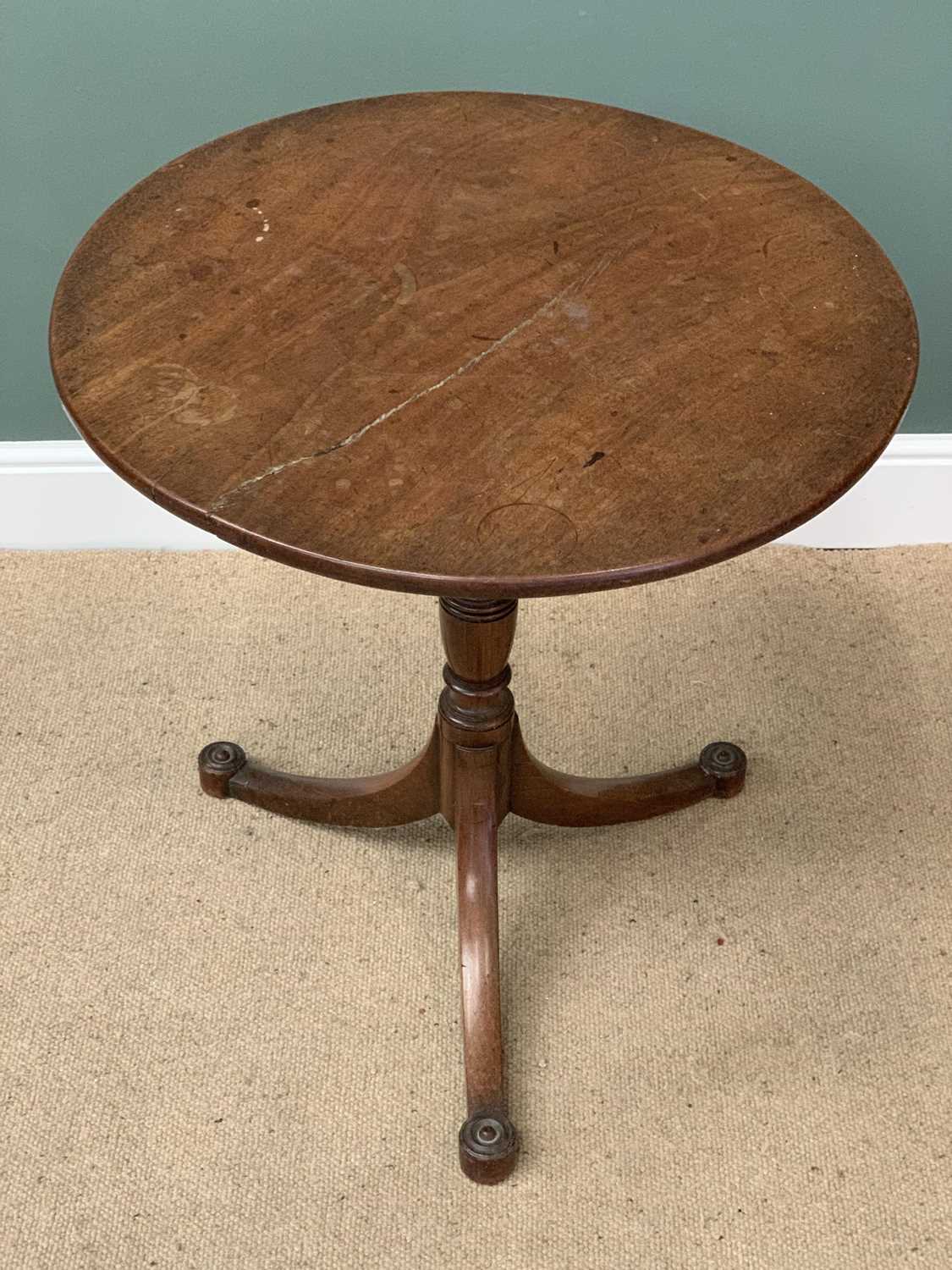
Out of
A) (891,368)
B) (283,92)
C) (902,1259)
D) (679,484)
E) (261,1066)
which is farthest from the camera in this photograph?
(283,92)

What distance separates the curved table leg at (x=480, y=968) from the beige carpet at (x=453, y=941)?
47 millimetres

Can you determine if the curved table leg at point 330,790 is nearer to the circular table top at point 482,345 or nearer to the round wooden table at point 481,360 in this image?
the round wooden table at point 481,360

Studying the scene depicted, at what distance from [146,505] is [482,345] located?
0.99 m

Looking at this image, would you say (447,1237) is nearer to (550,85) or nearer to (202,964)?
(202,964)

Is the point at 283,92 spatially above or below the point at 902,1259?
above

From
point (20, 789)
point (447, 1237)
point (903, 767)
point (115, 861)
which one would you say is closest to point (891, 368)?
point (903, 767)

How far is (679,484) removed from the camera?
A: 3.46 ft

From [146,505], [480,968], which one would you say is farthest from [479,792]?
[146,505]

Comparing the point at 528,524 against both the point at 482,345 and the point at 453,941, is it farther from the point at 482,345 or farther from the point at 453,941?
the point at 453,941

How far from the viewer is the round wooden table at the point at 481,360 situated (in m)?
1.03

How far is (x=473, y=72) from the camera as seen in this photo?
174cm

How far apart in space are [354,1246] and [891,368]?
910 millimetres

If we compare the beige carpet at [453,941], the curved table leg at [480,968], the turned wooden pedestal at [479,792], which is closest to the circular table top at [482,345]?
the turned wooden pedestal at [479,792]

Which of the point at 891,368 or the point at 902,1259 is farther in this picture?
the point at 902,1259
